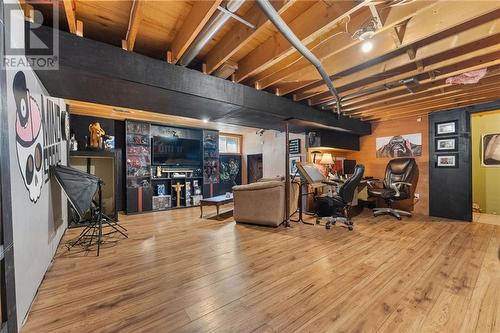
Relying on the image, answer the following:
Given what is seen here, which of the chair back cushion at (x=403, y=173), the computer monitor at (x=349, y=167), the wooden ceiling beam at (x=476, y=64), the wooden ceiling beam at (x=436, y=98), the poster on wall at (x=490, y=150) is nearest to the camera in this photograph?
the wooden ceiling beam at (x=476, y=64)

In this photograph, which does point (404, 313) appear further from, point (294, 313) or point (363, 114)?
point (363, 114)

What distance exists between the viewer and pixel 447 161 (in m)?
4.87

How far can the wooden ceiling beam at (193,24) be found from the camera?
67.5 inches

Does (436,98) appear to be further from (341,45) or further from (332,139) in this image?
(341,45)

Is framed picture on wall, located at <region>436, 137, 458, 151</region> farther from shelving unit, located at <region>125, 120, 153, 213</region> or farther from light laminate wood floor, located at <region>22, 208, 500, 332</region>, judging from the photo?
shelving unit, located at <region>125, 120, 153, 213</region>

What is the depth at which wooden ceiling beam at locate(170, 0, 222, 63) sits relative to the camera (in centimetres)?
171

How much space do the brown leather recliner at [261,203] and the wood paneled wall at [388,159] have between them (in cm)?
340

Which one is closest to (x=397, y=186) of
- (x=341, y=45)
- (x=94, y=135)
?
(x=341, y=45)

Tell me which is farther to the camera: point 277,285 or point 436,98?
point 436,98

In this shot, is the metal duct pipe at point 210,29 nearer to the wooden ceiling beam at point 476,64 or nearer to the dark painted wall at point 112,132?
the wooden ceiling beam at point 476,64

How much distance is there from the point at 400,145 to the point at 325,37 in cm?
456

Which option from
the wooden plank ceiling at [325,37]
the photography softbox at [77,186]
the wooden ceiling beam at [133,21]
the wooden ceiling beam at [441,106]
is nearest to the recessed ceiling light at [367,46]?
the wooden plank ceiling at [325,37]

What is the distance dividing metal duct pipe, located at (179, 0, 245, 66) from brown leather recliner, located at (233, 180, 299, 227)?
2.53m

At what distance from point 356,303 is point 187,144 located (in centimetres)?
595
